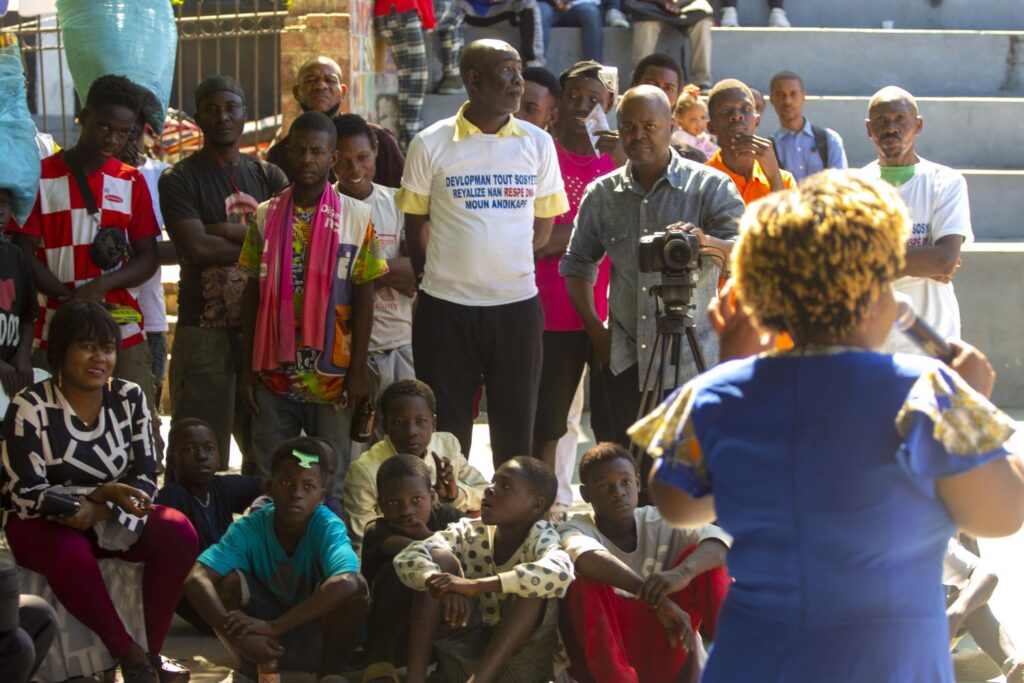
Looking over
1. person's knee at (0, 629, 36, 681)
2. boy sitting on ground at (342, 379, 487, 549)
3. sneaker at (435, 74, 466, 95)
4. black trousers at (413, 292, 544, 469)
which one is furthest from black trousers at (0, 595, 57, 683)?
sneaker at (435, 74, 466, 95)

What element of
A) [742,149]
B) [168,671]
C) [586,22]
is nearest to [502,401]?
[742,149]

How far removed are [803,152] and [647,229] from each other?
2.56 metres

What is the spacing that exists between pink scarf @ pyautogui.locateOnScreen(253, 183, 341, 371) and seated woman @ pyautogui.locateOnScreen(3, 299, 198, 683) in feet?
2.46

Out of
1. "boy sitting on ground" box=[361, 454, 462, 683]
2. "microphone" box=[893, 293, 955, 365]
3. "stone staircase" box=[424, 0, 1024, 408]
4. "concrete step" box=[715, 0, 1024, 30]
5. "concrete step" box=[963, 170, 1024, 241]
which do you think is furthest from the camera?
"concrete step" box=[715, 0, 1024, 30]

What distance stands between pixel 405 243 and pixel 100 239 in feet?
3.75

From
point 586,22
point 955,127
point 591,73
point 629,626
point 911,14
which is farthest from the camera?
point 911,14

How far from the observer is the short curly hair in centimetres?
233

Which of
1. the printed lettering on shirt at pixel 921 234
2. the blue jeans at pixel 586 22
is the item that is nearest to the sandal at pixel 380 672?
the printed lettering on shirt at pixel 921 234

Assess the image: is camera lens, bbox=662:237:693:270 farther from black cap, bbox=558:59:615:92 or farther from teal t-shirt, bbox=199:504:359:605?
black cap, bbox=558:59:615:92

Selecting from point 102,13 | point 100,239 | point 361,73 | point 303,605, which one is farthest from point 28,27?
point 303,605

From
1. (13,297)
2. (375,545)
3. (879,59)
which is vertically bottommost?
(375,545)

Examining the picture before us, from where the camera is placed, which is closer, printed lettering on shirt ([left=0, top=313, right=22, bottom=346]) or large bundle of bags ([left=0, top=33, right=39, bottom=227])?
printed lettering on shirt ([left=0, top=313, right=22, bottom=346])

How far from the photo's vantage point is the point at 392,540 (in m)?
4.42

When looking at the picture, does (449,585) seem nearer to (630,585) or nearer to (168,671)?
(630,585)
